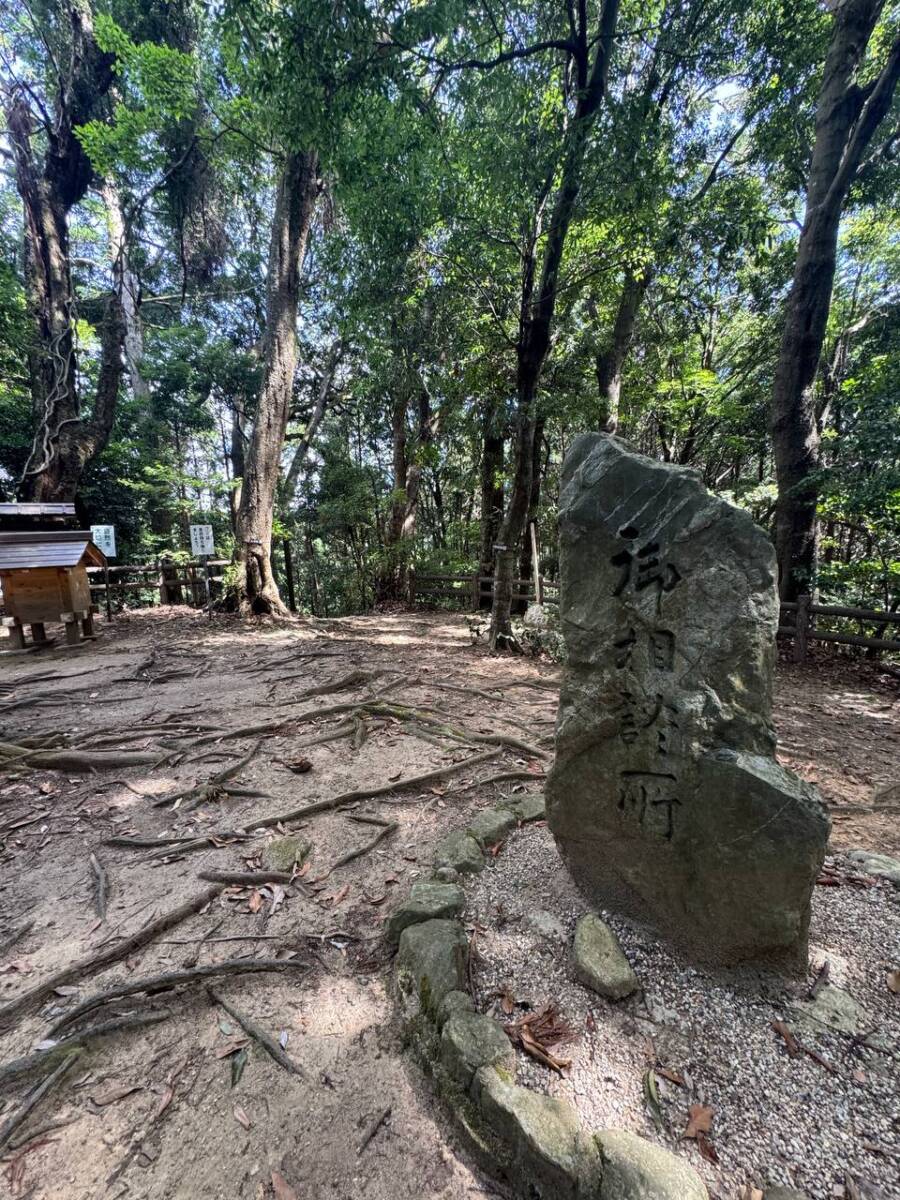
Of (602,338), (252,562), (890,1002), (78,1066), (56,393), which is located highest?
(602,338)

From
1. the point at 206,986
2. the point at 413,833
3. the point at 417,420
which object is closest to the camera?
the point at 206,986

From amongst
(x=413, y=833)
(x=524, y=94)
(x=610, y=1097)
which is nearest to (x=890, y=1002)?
(x=610, y=1097)

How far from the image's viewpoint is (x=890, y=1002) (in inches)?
67.1

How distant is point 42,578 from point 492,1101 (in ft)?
25.7

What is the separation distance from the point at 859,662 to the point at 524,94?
307 inches

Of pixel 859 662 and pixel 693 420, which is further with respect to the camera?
pixel 693 420

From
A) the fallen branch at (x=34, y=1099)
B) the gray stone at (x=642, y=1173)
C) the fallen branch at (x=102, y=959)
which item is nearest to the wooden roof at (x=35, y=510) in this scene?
the fallen branch at (x=102, y=959)

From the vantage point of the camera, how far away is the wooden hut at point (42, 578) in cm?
641

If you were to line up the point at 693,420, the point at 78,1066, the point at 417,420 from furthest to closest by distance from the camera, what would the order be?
the point at 417,420 → the point at 693,420 → the point at 78,1066

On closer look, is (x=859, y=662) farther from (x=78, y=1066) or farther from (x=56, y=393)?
(x=56, y=393)

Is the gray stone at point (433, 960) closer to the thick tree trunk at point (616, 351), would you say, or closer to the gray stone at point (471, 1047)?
the gray stone at point (471, 1047)

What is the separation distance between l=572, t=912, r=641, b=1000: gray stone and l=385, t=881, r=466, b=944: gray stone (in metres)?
0.54

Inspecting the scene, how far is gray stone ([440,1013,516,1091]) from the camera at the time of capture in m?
1.54

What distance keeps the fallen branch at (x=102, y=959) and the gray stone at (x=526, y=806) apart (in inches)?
66.2
